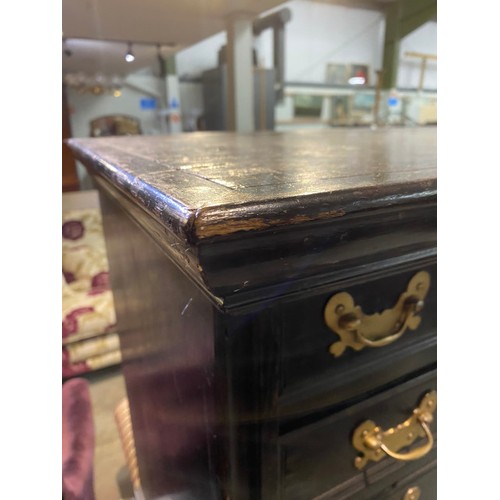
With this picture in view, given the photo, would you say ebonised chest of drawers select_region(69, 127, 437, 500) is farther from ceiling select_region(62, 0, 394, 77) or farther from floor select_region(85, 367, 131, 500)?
ceiling select_region(62, 0, 394, 77)

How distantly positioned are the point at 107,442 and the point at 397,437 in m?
0.96

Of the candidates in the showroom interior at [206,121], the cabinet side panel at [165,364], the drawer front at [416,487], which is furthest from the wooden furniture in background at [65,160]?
the drawer front at [416,487]

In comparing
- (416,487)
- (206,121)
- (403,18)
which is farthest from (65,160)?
(206,121)

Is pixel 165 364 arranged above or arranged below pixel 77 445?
above

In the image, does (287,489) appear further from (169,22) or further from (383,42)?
(169,22)

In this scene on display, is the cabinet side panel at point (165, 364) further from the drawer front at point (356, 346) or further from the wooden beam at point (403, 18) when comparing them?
the wooden beam at point (403, 18)

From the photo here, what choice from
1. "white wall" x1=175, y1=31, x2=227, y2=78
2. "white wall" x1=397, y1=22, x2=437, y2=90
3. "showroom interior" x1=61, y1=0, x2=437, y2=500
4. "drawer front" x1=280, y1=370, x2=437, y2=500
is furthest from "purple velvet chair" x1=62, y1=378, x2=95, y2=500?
"white wall" x1=175, y1=31, x2=227, y2=78

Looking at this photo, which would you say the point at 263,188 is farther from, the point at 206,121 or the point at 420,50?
the point at 206,121

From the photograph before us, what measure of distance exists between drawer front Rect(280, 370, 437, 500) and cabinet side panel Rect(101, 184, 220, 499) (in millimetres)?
74

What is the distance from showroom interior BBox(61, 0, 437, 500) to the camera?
1.19 ft

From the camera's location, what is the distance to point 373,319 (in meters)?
0.35
